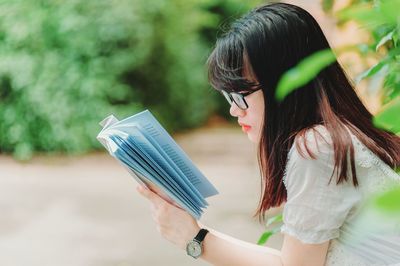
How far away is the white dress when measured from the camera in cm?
143

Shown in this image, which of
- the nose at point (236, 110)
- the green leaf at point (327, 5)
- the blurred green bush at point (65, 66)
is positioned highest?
the blurred green bush at point (65, 66)

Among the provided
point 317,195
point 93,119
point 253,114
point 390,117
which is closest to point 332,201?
point 317,195

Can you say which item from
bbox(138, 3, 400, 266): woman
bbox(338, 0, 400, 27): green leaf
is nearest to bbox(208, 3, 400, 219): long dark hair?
bbox(138, 3, 400, 266): woman

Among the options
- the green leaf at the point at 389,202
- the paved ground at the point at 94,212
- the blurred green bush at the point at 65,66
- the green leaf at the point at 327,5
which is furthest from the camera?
the blurred green bush at the point at 65,66

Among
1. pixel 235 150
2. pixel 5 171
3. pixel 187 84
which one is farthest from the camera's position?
pixel 187 84

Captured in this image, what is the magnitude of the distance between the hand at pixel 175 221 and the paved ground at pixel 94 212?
2.68 metres

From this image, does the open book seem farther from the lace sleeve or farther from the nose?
the lace sleeve

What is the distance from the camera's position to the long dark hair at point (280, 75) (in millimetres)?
1509

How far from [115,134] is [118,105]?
6303 millimetres

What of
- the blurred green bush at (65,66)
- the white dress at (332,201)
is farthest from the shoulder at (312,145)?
the blurred green bush at (65,66)

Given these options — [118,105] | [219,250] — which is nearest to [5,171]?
[118,105]

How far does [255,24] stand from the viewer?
1.54 metres

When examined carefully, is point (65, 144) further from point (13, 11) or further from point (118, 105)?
point (13, 11)

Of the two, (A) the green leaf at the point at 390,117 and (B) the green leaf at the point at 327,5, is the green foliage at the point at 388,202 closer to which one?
(A) the green leaf at the point at 390,117
